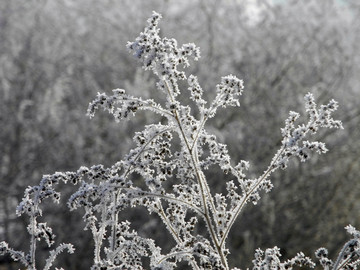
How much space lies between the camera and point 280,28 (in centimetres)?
1125

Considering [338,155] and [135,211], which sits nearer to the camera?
[135,211]

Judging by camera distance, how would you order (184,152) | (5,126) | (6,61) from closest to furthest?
1. (184,152)
2. (5,126)
3. (6,61)

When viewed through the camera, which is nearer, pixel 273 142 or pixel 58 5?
pixel 273 142

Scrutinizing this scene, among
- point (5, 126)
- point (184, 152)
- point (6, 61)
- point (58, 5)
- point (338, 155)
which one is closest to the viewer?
point (184, 152)

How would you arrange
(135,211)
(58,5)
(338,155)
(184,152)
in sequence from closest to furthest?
(184,152) → (135,211) → (338,155) → (58,5)

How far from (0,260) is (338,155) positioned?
6.70 metres

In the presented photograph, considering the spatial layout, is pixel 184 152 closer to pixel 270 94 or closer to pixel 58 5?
pixel 270 94

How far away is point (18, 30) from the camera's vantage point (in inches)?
408


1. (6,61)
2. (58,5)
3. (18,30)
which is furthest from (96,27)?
(6,61)

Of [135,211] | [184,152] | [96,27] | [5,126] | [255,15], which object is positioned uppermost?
[96,27]

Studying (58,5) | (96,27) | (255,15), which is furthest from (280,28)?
(58,5)

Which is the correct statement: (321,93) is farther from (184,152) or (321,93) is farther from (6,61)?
(184,152)

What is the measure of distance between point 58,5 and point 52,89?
132 inches

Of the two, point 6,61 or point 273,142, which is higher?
point 6,61
